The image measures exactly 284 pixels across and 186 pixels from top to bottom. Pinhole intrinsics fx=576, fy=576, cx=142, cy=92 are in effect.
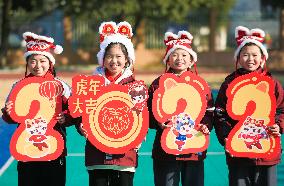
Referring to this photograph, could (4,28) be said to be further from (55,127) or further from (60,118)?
(60,118)

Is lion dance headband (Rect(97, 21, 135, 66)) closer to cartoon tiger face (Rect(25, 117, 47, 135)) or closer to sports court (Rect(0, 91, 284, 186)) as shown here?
cartoon tiger face (Rect(25, 117, 47, 135))

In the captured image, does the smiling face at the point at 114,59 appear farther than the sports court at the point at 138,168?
No

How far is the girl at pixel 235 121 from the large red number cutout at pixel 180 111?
15cm

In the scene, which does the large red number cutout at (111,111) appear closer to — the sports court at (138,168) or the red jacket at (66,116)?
the red jacket at (66,116)

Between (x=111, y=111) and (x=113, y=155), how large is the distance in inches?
13.7

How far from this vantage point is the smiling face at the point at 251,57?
4637mm

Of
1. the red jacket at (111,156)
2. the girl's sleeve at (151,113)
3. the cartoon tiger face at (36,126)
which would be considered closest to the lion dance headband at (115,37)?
the red jacket at (111,156)

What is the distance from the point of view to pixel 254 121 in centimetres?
460

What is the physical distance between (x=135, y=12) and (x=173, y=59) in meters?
23.7

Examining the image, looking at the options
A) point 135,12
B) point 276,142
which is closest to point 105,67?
point 276,142

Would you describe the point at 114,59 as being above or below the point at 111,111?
above

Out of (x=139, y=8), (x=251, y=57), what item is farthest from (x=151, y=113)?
(x=139, y=8)

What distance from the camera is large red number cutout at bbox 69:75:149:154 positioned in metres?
4.50

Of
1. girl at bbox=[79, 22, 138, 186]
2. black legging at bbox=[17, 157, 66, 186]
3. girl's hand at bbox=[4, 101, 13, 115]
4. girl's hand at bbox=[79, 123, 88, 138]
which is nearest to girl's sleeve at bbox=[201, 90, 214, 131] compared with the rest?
girl at bbox=[79, 22, 138, 186]
